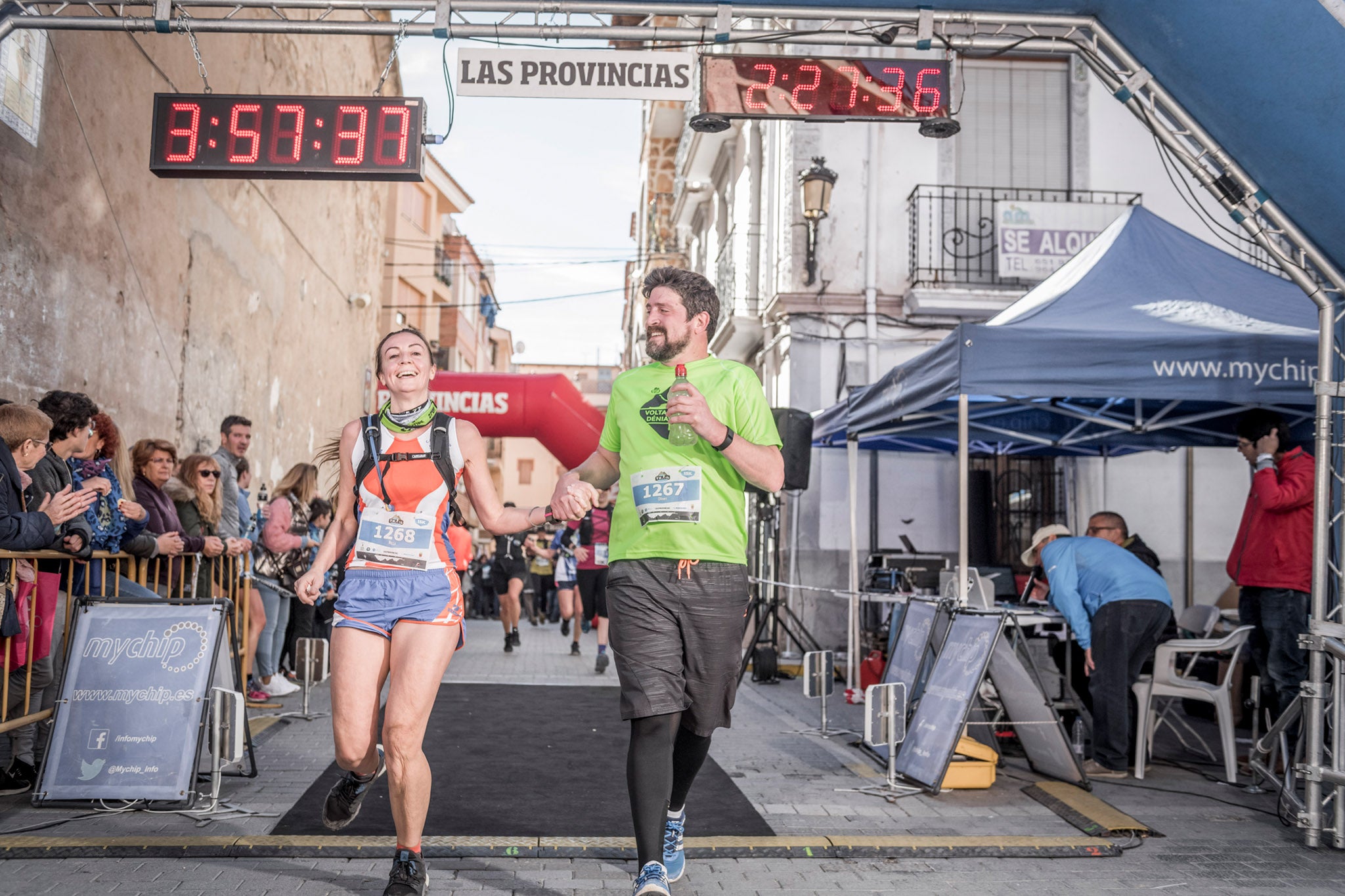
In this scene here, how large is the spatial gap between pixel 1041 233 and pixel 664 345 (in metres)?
11.2

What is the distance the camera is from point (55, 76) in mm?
8562

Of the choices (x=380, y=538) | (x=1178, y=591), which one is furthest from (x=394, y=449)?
(x=1178, y=591)

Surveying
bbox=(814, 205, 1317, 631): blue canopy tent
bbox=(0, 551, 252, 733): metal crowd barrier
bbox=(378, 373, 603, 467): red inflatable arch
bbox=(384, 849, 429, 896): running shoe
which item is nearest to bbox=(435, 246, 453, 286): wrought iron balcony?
bbox=(378, 373, 603, 467): red inflatable arch

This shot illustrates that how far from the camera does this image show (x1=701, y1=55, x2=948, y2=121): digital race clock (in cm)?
684

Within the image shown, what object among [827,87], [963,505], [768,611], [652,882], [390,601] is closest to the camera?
[652,882]

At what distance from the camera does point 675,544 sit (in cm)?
405

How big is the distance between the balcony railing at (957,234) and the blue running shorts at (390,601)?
11.3m

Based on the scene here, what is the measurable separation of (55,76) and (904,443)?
26.2ft

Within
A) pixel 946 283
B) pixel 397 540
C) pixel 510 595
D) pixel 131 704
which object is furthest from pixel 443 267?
pixel 397 540

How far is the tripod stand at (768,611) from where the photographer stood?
460 inches

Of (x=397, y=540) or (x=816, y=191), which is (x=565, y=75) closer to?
(x=397, y=540)

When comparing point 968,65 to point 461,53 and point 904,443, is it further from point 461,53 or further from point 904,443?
point 461,53

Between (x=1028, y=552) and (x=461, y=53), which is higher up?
(x=461, y=53)

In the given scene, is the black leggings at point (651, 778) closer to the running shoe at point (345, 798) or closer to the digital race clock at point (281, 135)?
the running shoe at point (345, 798)
